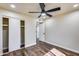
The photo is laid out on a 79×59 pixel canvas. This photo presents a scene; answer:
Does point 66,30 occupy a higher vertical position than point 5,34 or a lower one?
higher

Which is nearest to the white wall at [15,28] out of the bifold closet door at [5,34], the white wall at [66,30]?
the bifold closet door at [5,34]

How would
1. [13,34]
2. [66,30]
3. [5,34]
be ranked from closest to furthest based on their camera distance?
[5,34], [13,34], [66,30]

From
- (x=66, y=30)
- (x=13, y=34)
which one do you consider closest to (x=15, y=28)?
(x=13, y=34)

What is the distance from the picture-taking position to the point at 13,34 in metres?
3.20

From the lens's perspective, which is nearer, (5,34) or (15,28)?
(5,34)

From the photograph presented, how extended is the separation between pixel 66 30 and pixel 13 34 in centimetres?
248

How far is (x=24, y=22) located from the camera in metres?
3.87

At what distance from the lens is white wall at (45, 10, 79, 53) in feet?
9.86

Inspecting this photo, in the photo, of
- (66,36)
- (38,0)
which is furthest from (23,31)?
(38,0)

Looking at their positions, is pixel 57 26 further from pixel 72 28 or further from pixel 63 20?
pixel 72 28

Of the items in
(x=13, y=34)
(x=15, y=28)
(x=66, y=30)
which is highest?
(x=15, y=28)

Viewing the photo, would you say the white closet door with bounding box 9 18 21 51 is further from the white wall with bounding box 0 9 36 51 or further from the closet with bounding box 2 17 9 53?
the closet with bounding box 2 17 9 53

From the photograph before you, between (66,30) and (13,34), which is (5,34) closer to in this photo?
(13,34)

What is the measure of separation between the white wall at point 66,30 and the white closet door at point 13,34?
7.07 feet
